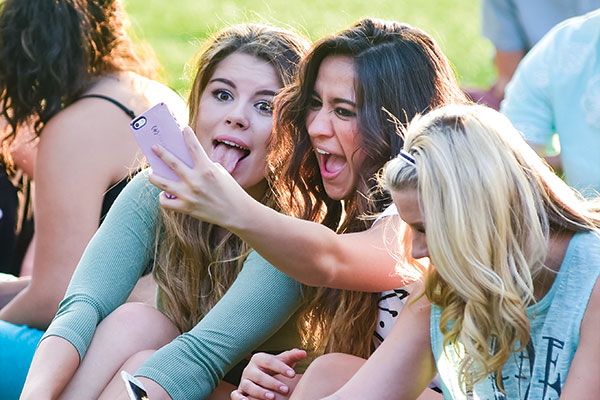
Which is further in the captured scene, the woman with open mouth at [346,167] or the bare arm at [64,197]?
the bare arm at [64,197]

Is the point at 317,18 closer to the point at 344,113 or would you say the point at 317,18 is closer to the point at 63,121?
the point at 63,121

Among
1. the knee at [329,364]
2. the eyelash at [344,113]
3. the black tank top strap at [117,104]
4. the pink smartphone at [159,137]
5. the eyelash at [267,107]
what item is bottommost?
the knee at [329,364]

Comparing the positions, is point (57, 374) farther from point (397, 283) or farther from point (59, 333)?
point (397, 283)

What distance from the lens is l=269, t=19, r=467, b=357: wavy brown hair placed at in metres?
2.47

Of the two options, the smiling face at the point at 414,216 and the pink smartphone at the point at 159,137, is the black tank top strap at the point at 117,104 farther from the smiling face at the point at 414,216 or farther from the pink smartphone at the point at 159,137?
the smiling face at the point at 414,216

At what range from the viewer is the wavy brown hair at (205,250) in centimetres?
279

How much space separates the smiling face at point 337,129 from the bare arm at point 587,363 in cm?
77

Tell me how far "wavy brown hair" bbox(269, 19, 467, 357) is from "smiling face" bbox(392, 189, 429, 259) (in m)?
0.42

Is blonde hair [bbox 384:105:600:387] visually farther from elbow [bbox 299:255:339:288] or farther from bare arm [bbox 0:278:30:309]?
bare arm [bbox 0:278:30:309]

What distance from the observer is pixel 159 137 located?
2066 mm

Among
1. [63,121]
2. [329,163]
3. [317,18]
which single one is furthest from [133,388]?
[317,18]

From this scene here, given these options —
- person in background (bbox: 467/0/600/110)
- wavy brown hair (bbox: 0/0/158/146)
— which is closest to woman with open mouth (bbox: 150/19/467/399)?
wavy brown hair (bbox: 0/0/158/146)

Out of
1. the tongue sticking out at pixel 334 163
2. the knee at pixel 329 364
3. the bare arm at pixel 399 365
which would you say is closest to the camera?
the bare arm at pixel 399 365

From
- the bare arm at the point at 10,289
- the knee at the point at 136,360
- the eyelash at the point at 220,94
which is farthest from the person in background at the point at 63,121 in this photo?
the knee at the point at 136,360
